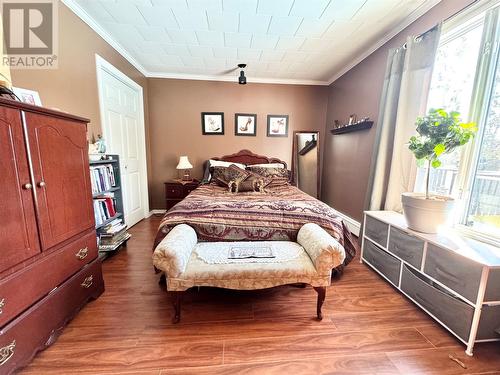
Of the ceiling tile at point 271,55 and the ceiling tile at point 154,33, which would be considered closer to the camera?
the ceiling tile at point 154,33

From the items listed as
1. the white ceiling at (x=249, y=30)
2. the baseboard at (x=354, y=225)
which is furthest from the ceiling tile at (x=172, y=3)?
the baseboard at (x=354, y=225)

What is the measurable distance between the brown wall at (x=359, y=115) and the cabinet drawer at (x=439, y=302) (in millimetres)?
1376

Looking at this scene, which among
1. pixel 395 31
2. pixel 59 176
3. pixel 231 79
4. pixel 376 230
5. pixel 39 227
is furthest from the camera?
pixel 231 79

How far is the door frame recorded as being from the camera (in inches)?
95.0

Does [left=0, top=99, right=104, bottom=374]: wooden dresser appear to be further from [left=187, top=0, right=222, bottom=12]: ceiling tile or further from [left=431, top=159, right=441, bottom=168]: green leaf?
[left=431, top=159, right=441, bottom=168]: green leaf

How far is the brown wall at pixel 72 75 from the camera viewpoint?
172 centimetres

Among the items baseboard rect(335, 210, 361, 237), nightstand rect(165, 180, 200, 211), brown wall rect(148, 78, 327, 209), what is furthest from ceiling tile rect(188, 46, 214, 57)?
baseboard rect(335, 210, 361, 237)

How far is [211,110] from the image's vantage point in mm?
3824

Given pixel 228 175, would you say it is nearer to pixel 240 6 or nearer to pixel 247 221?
pixel 247 221

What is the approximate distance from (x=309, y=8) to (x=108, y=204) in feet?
9.10

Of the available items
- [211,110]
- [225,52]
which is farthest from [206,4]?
[211,110]

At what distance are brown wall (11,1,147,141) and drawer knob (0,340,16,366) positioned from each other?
1.69 meters

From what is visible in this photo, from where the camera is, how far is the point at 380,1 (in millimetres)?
1892

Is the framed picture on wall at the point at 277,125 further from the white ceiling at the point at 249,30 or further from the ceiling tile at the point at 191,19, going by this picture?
the ceiling tile at the point at 191,19
